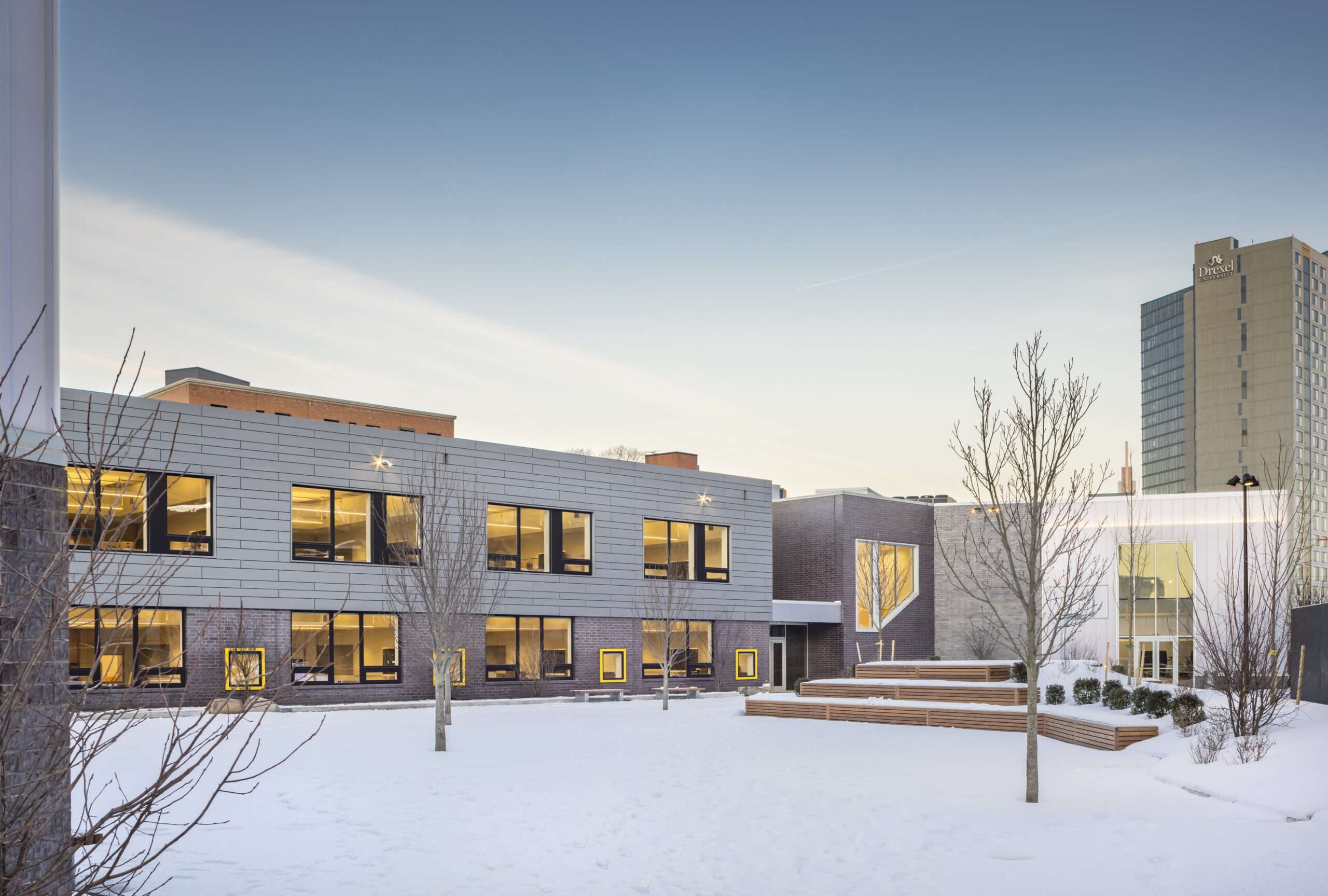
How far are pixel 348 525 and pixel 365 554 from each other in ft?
3.04

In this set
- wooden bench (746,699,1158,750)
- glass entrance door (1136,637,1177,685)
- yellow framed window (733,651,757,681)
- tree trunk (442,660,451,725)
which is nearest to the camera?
wooden bench (746,699,1158,750)

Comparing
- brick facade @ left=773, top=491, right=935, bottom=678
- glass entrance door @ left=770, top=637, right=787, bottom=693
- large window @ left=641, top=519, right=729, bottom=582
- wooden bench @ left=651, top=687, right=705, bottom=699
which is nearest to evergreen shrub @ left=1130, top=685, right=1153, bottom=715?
wooden bench @ left=651, top=687, right=705, bottom=699

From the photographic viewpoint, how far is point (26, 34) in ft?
20.6

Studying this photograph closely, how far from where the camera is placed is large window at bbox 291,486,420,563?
1053 inches

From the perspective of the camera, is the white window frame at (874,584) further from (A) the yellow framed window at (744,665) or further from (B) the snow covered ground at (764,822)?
(B) the snow covered ground at (764,822)

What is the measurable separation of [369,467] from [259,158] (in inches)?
425

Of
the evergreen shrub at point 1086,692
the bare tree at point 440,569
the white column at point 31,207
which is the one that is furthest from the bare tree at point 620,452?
the white column at point 31,207

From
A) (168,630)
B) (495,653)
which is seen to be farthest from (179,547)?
(495,653)

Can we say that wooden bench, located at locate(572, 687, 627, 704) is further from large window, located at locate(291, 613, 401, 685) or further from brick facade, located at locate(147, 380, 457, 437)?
brick facade, located at locate(147, 380, 457, 437)

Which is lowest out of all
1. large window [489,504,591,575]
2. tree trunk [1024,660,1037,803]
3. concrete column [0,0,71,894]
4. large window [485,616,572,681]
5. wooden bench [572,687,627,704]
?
wooden bench [572,687,627,704]

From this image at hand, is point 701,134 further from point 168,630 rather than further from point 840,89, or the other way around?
point 168,630

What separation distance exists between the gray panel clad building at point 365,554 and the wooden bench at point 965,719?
8907 millimetres

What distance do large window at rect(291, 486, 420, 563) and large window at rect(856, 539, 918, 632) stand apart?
68.1 feet

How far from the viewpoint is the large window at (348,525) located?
87.7 ft
